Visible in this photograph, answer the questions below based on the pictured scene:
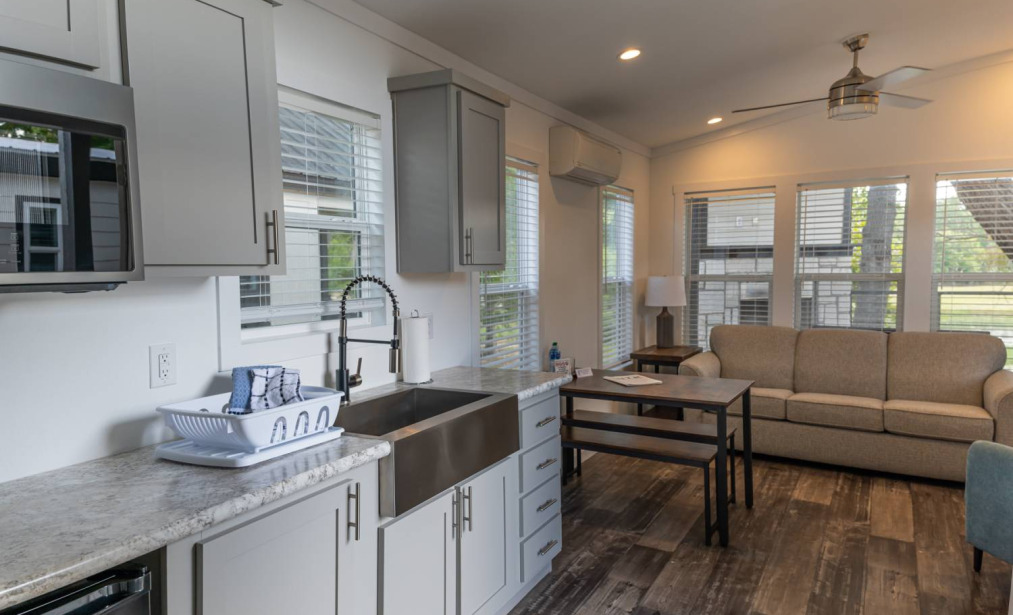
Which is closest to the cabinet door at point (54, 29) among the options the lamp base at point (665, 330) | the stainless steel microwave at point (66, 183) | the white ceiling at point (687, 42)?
the stainless steel microwave at point (66, 183)

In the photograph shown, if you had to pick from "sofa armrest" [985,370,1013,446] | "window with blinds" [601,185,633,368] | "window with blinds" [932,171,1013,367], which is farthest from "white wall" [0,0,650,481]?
"window with blinds" [932,171,1013,367]

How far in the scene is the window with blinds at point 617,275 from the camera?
16.6 ft

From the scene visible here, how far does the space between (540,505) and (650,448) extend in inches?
35.2

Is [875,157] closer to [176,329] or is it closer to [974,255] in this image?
[974,255]

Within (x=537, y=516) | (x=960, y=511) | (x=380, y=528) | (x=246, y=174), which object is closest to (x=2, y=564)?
(x=380, y=528)

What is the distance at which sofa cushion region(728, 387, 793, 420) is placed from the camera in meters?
4.41

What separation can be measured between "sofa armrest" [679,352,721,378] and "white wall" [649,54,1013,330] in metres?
1.02

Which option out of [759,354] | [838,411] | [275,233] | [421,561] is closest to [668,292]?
[759,354]

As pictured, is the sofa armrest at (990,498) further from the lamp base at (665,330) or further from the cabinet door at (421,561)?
the lamp base at (665,330)

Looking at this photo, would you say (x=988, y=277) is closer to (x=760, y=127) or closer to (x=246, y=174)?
(x=760, y=127)

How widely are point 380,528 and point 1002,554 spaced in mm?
2536

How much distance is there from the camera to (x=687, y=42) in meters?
3.40

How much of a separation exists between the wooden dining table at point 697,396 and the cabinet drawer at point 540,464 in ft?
1.48

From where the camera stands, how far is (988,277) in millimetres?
4793
